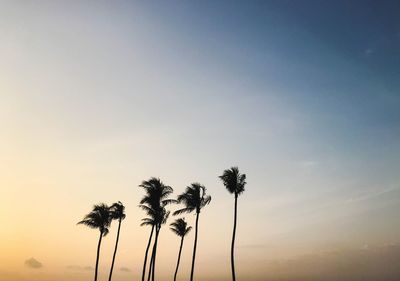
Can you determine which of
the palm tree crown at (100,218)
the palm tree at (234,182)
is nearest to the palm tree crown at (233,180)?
the palm tree at (234,182)

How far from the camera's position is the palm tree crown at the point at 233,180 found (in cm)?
4484

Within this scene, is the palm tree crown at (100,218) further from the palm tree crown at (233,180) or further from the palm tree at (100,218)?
the palm tree crown at (233,180)

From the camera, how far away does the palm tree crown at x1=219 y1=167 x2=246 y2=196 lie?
147ft

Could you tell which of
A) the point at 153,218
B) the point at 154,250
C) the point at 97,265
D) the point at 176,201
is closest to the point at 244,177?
the point at 176,201

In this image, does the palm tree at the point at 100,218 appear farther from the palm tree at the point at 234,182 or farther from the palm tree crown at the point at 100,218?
the palm tree at the point at 234,182

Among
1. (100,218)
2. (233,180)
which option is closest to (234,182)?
(233,180)

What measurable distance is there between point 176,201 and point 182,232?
34.9ft

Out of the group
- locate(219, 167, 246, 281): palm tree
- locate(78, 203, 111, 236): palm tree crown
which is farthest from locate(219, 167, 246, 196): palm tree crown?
locate(78, 203, 111, 236): palm tree crown

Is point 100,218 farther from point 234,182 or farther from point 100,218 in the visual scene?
point 234,182

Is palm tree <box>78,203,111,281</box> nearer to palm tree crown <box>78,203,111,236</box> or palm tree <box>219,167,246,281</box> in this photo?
palm tree crown <box>78,203,111,236</box>

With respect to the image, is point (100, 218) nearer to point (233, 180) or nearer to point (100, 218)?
point (100, 218)

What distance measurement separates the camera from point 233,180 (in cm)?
4497

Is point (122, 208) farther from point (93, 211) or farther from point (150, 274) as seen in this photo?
point (150, 274)

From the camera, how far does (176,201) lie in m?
46.6
